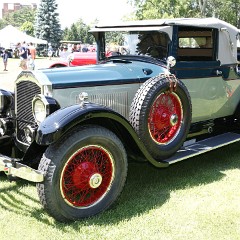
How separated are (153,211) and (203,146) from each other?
1.31m

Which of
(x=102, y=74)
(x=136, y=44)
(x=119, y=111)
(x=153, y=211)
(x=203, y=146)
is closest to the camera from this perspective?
(x=153, y=211)

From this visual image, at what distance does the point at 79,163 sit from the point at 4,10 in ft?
657

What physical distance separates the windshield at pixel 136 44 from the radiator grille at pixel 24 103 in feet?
4.85

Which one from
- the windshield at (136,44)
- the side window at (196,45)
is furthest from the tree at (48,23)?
the side window at (196,45)

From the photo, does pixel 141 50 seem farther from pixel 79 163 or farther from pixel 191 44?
pixel 79 163

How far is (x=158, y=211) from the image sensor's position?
3.57 m

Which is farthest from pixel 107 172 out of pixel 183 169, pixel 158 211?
pixel 183 169

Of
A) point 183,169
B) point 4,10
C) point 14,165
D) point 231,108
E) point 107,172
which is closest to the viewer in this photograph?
point 14,165

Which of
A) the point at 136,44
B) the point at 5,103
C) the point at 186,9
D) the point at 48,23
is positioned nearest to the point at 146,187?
the point at 136,44

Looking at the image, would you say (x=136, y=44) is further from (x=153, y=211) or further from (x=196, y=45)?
(x=153, y=211)

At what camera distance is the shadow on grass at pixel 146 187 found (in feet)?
11.4

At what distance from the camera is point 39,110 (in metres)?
3.53

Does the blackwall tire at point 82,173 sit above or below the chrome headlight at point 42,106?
below

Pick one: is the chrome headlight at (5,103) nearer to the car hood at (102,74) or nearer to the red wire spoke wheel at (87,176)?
the car hood at (102,74)
